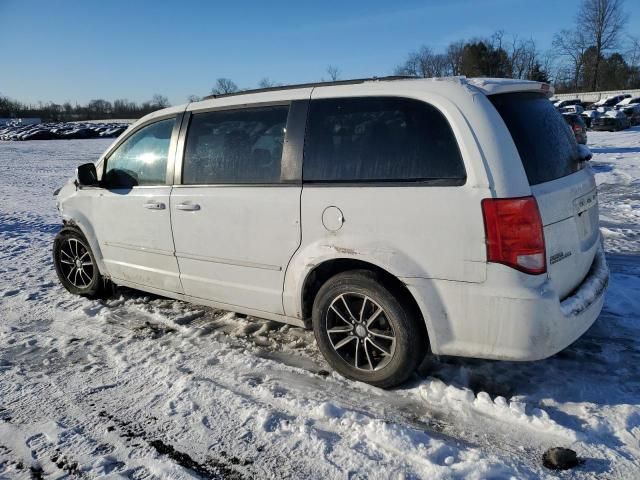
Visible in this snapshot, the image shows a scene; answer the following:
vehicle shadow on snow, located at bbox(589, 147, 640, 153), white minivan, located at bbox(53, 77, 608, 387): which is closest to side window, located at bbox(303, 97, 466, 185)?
white minivan, located at bbox(53, 77, 608, 387)

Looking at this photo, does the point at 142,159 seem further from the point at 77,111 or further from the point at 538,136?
the point at 77,111

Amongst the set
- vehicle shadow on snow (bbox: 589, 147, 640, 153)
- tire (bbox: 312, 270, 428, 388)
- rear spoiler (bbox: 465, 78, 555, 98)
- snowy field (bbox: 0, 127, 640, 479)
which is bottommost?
vehicle shadow on snow (bbox: 589, 147, 640, 153)

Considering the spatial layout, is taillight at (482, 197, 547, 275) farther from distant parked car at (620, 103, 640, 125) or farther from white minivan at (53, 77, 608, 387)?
distant parked car at (620, 103, 640, 125)

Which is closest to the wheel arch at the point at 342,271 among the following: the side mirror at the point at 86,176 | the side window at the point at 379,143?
the side window at the point at 379,143

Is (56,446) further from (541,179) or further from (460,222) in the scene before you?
(541,179)

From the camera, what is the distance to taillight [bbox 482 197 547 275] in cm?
275

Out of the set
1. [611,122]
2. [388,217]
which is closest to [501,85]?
[388,217]

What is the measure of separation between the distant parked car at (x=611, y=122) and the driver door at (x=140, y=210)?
30.7 m

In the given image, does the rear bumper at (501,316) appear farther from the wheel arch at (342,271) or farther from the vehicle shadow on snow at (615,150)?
the vehicle shadow on snow at (615,150)

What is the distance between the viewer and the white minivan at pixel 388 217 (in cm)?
282

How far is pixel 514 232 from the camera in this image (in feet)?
9.02

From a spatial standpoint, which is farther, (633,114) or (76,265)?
(633,114)

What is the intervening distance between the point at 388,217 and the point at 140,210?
7.79 ft

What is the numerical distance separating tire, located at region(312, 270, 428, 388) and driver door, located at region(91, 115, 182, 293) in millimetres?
1557
